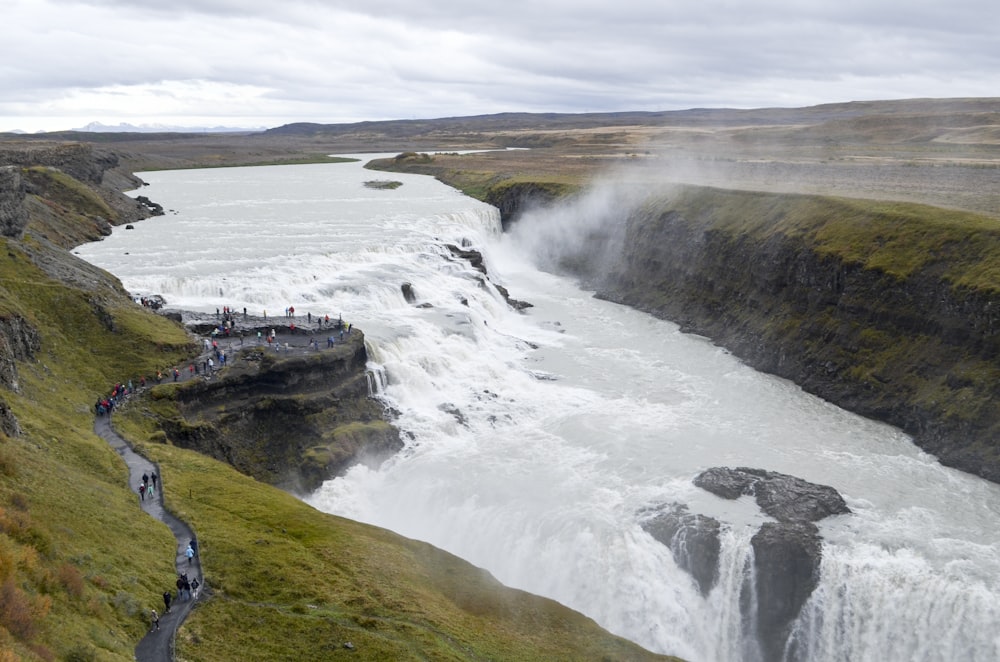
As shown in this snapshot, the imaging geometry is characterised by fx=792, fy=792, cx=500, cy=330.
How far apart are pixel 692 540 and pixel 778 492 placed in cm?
574

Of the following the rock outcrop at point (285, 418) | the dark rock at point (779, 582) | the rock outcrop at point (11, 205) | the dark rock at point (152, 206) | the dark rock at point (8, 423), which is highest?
the rock outcrop at point (11, 205)

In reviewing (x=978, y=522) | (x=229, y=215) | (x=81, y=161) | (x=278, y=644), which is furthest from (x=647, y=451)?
(x=81, y=161)

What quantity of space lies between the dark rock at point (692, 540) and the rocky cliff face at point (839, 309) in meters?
16.9

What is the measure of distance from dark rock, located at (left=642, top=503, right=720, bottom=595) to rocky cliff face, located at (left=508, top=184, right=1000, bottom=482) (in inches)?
664

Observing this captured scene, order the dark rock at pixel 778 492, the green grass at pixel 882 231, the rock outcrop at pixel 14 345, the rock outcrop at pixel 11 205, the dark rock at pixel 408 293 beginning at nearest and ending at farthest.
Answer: the rock outcrop at pixel 14 345 → the dark rock at pixel 778 492 → the green grass at pixel 882 231 → the rock outcrop at pixel 11 205 → the dark rock at pixel 408 293

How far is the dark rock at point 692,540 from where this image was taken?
34156mm

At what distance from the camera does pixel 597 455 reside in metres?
43.8

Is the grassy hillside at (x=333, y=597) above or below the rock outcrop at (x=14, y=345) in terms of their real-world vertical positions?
below

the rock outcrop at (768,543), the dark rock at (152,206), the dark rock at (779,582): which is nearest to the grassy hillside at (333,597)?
the rock outcrop at (768,543)

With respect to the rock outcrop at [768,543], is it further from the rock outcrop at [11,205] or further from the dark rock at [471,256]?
the dark rock at [471,256]

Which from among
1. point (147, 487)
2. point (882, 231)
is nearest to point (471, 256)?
point (882, 231)

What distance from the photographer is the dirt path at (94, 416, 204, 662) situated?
21.3 metres

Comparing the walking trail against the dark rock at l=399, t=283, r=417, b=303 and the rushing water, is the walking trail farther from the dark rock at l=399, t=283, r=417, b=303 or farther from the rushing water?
the dark rock at l=399, t=283, r=417, b=303

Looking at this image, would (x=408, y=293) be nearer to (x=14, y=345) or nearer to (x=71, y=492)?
(x=14, y=345)
